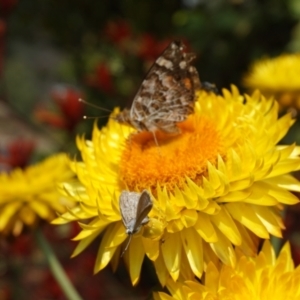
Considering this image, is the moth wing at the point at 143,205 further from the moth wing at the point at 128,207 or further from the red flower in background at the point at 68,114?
the red flower in background at the point at 68,114

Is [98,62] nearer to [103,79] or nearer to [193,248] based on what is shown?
[103,79]

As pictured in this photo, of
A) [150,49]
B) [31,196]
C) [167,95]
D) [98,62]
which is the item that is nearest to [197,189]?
[167,95]

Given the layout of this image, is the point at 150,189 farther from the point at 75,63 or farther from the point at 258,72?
the point at 75,63

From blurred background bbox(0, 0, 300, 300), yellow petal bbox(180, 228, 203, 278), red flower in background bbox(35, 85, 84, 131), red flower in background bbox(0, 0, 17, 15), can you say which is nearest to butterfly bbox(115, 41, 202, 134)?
yellow petal bbox(180, 228, 203, 278)

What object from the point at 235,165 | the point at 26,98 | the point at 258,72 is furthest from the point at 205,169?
the point at 26,98

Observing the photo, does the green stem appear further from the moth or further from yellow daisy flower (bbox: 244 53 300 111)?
yellow daisy flower (bbox: 244 53 300 111)

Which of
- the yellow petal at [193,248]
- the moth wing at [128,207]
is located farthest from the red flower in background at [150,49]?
the moth wing at [128,207]
